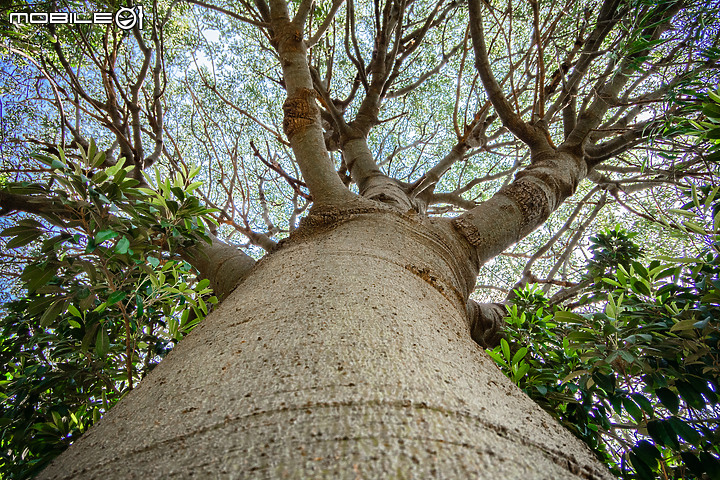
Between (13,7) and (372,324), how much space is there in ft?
9.75

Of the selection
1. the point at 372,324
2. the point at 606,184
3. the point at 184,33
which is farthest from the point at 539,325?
the point at 184,33

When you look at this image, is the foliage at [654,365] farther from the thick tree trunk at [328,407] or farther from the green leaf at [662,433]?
the thick tree trunk at [328,407]

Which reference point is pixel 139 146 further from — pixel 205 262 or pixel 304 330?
pixel 304 330

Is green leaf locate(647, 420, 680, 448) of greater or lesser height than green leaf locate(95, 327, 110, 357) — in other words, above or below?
above

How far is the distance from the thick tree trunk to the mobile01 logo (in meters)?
2.24

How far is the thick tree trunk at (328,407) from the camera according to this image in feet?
1.18

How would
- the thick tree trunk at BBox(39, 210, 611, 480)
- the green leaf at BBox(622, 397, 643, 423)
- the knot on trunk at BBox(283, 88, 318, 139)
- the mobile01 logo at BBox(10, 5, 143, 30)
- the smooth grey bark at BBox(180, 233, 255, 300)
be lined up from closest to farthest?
the thick tree trunk at BBox(39, 210, 611, 480)
the green leaf at BBox(622, 397, 643, 423)
the smooth grey bark at BBox(180, 233, 255, 300)
the knot on trunk at BBox(283, 88, 318, 139)
the mobile01 logo at BBox(10, 5, 143, 30)

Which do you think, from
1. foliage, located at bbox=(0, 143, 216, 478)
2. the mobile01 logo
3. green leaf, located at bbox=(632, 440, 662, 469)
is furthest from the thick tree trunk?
the mobile01 logo

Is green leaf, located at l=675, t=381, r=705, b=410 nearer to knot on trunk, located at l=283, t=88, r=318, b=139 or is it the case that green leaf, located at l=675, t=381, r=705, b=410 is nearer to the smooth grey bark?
the smooth grey bark

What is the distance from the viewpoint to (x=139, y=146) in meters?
1.89

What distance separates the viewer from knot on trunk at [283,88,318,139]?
4.92 feet

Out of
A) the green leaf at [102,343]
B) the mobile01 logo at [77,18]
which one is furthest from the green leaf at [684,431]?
the mobile01 logo at [77,18]

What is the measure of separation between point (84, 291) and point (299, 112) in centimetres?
102

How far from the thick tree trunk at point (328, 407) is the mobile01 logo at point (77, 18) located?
2.24 meters
